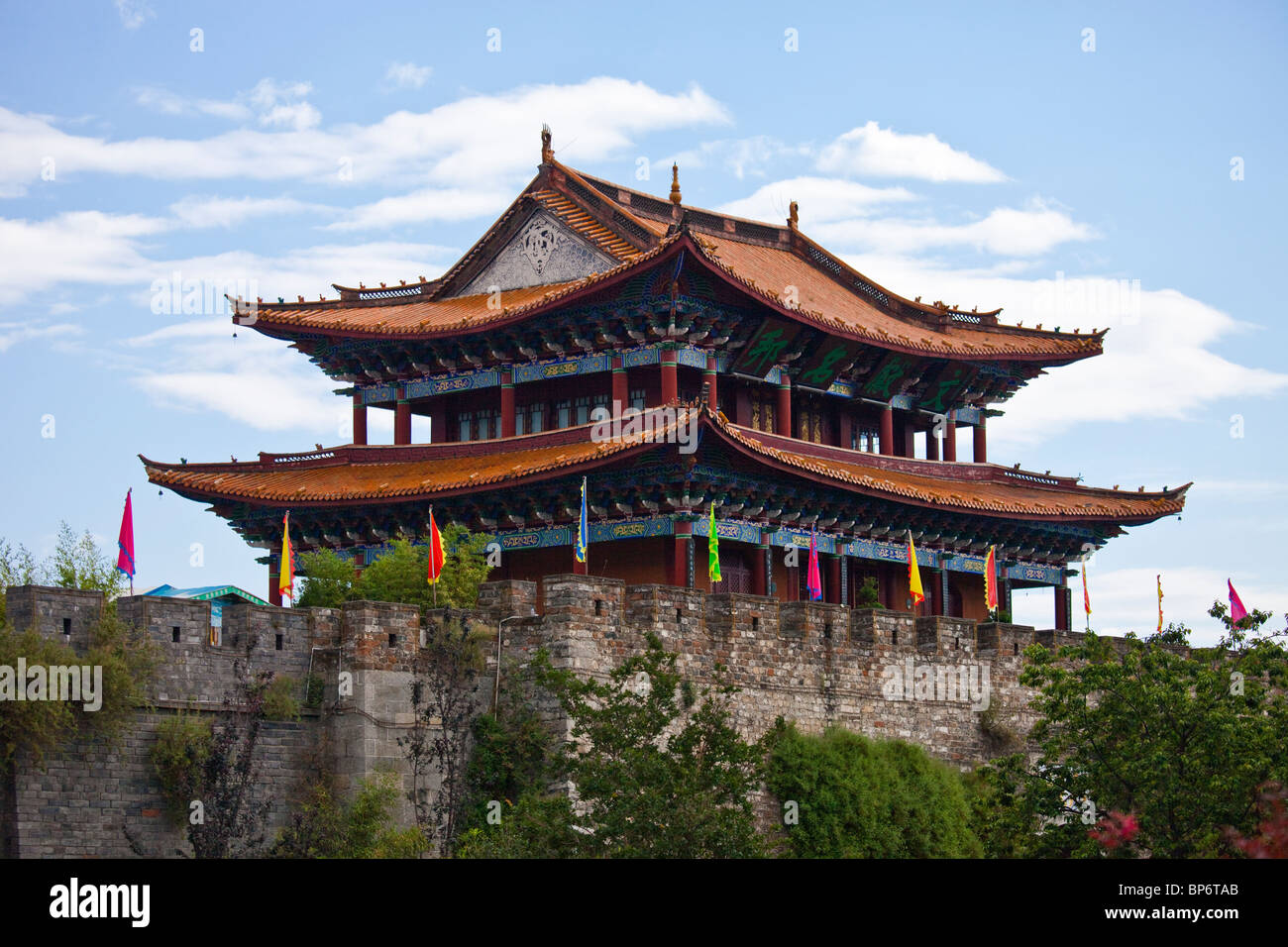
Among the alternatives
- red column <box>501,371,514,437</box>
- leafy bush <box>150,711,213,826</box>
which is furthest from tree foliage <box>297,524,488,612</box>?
leafy bush <box>150,711,213,826</box>

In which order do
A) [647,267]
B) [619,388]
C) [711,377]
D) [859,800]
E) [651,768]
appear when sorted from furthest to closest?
[711,377] → [619,388] → [647,267] → [859,800] → [651,768]

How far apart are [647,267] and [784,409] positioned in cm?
631

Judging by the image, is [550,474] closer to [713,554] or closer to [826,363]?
[713,554]

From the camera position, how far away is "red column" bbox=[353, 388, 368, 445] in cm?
5994

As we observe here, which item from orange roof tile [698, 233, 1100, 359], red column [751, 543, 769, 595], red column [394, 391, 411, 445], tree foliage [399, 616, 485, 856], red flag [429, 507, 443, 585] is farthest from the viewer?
orange roof tile [698, 233, 1100, 359]

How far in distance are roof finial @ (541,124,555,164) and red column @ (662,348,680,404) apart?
7.78 m

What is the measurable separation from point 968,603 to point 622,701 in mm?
23380

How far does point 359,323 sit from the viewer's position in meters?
59.2

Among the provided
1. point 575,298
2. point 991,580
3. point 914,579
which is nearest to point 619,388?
point 575,298

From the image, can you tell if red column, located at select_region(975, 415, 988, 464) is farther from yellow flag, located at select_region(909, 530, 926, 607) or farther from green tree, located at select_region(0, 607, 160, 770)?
green tree, located at select_region(0, 607, 160, 770)

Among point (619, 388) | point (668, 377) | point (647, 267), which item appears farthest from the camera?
point (619, 388)

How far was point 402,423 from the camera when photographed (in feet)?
196
